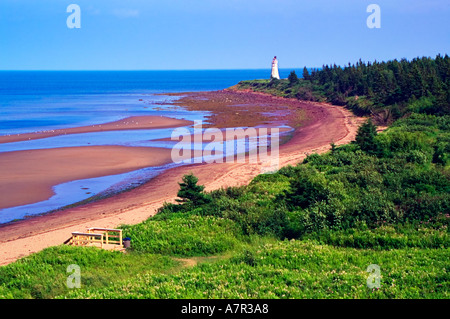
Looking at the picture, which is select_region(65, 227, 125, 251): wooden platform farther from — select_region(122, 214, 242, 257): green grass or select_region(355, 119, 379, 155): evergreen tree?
select_region(355, 119, 379, 155): evergreen tree

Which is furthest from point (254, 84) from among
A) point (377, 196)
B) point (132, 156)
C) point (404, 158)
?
point (377, 196)

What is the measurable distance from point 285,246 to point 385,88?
54.9 m

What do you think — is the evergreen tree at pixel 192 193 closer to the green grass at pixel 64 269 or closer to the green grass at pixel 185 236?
the green grass at pixel 185 236

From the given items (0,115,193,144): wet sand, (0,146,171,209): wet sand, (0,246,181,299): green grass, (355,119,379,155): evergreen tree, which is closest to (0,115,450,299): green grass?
(0,246,181,299): green grass

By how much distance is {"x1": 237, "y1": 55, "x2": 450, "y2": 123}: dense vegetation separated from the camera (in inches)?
2074

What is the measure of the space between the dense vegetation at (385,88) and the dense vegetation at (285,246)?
2697cm

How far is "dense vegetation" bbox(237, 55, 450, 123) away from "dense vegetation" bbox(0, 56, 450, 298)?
2697 centimetres

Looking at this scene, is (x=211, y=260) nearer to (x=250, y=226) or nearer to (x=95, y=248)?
(x=250, y=226)

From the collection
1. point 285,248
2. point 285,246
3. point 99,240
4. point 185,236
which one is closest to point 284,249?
point 285,248

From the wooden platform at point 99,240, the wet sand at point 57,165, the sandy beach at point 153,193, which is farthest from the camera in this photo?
the wet sand at point 57,165

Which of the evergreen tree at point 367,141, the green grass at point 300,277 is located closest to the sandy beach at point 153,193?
the evergreen tree at point 367,141

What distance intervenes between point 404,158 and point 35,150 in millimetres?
29650

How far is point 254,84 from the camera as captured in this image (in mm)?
125688

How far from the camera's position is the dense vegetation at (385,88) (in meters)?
52.7
